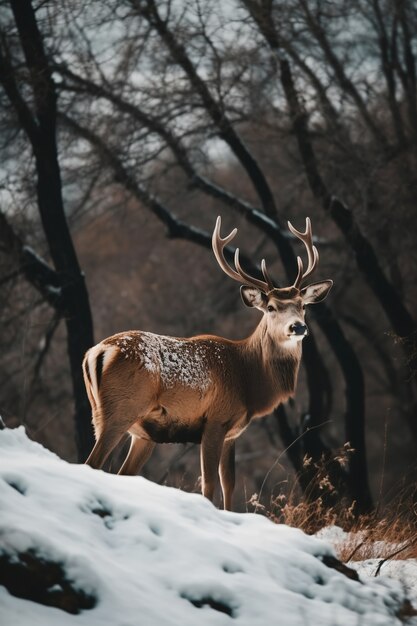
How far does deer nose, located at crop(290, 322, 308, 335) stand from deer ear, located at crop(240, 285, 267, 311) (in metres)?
0.52

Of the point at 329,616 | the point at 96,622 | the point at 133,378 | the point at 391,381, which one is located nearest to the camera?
the point at 96,622

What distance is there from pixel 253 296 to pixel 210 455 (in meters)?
1.42

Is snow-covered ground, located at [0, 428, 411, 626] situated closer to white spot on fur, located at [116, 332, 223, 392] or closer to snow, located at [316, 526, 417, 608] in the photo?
snow, located at [316, 526, 417, 608]

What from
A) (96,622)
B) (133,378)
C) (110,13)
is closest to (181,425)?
(133,378)

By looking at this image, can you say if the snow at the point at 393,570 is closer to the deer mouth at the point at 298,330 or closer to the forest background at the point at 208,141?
the deer mouth at the point at 298,330

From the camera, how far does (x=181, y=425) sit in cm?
695

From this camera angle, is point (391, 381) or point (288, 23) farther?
point (391, 381)

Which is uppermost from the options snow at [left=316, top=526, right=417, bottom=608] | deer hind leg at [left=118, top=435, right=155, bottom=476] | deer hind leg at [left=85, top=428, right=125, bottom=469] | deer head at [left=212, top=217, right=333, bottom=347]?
deer head at [left=212, top=217, right=333, bottom=347]

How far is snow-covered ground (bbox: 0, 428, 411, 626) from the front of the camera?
4.05 metres

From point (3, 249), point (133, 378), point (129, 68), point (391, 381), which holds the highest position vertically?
point (129, 68)

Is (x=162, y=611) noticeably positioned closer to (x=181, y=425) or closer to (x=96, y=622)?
(x=96, y=622)

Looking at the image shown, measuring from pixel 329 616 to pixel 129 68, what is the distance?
9.29 meters

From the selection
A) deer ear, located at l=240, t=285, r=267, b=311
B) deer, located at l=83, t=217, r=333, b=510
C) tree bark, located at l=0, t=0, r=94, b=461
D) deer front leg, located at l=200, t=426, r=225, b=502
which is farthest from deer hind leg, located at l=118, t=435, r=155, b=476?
tree bark, located at l=0, t=0, r=94, b=461

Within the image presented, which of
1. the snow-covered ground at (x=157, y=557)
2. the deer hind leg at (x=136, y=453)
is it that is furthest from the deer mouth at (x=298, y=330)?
the snow-covered ground at (x=157, y=557)
